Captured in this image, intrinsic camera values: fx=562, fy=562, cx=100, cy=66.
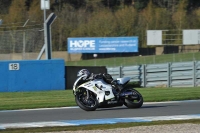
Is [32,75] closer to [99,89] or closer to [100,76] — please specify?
[100,76]

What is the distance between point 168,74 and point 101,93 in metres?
13.7

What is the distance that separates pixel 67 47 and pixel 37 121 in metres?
49.6

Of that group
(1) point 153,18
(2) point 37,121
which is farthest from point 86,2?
(2) point 37,121

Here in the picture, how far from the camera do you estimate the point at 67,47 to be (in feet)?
206

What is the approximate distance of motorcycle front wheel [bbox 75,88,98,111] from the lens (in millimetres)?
15502

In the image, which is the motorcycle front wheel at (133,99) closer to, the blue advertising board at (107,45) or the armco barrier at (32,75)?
the armco barrier at (32,75)

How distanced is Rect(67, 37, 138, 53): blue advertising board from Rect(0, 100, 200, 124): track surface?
1754 inches

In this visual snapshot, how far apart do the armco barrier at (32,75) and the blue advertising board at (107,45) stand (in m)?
35.9

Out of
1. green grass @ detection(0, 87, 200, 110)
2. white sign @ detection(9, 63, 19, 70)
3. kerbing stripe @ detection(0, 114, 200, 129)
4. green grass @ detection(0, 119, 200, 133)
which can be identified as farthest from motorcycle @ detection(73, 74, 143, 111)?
white sign @ detection(9, 63, 19, 70)

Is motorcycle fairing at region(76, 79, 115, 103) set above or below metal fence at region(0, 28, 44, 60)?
below

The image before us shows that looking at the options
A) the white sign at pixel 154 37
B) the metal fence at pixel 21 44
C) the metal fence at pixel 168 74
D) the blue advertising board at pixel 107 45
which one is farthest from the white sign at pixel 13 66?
the white sign at pixel 154 37

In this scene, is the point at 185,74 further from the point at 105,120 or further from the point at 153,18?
the point at 153,18

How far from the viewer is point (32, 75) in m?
25.5

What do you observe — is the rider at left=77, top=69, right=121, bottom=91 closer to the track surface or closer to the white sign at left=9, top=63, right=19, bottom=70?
the track surface
